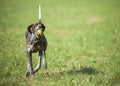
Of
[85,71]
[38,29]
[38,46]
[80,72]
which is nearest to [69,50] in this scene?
[85,71]

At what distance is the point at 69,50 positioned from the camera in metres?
16.7

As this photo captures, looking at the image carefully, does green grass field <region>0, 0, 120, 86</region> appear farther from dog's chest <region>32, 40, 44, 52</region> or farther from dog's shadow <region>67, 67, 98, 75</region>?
dog's chest <region>32, 40, 44, 52</region>

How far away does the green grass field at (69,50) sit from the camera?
35.5 feet

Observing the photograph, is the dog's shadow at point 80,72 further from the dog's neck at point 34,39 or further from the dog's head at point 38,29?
the dog's head at point 38,29

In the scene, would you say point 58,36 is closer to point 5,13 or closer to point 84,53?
point 84,53

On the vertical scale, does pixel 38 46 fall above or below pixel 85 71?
above

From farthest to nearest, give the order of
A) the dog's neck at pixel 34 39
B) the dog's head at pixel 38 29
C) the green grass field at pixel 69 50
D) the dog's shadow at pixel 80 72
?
the dog's shadow at pixel 80 72, the green grass field at pixel 69 50, the dog's neck at pixel 34 39, the dog's head at pixel 38 29

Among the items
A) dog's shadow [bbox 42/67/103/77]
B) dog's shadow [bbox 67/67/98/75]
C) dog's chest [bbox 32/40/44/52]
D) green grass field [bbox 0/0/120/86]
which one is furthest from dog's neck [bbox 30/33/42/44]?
dog's shadow [bbox 67/67/98/75]

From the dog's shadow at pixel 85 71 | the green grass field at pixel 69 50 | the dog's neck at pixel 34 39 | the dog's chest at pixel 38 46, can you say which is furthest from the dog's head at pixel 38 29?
the dog's shadow at pixel 85 71

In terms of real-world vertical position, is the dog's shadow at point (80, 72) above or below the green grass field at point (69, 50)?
below

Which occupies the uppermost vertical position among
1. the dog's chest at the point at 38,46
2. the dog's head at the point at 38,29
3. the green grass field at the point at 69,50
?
the dog's head at the point at 38,29

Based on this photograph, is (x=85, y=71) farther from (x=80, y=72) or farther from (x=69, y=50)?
(x=69, y=50)

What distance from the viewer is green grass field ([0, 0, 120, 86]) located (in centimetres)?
1082

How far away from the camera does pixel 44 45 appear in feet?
34.3
